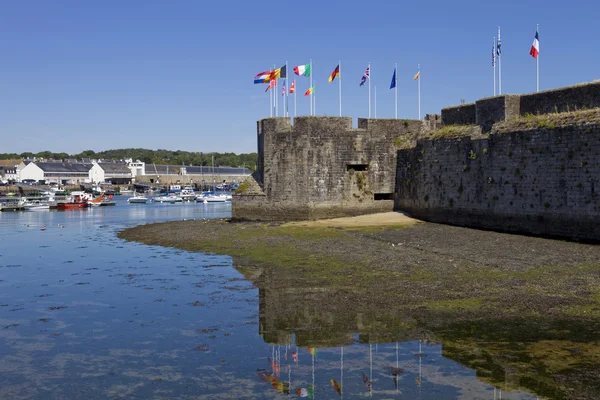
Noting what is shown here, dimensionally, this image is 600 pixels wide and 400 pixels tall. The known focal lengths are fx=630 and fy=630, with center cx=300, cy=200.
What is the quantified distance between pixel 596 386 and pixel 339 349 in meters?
3.61

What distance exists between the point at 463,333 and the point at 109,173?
490ft

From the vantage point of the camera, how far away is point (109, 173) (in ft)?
495

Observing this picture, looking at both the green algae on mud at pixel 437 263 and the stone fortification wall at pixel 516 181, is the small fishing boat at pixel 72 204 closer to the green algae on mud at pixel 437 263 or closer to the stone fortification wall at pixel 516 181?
the green algae on mud at pixel 437 263

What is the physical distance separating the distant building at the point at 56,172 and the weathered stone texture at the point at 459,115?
397 feet

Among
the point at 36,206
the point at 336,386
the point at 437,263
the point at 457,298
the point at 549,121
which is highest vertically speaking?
the point at 549,121

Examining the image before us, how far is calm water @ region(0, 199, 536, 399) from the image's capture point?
8.00 m

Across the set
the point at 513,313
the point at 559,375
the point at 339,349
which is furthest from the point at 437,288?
the point at 559,375

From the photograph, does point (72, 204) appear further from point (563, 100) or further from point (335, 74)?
point (563, 100)

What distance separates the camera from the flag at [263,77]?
108ft

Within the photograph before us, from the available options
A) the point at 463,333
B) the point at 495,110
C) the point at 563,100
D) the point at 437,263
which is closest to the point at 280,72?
the point at 495,110

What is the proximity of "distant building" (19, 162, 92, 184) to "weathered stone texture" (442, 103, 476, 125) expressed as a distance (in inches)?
4766

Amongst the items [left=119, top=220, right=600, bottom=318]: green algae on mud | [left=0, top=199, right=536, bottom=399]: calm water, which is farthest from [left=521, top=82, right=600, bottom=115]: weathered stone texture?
[left=0, top=199, right=536, bottom=399]: calm water

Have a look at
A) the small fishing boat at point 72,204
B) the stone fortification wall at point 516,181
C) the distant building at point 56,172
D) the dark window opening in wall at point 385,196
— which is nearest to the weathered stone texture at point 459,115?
the stone fortification wall at point 516,181

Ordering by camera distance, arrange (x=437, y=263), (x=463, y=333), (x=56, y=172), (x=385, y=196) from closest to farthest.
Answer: (x=463, y=333) < (x=437, y=263) < (x=385, y=196) < (x=56, y=172)
